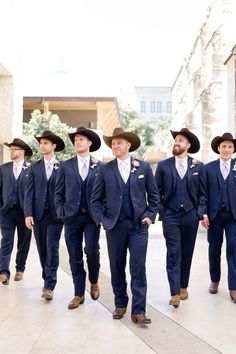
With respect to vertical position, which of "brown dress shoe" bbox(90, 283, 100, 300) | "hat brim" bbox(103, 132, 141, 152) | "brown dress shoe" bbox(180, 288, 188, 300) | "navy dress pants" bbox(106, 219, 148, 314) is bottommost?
"brown dress shoe" bbox(180, 288, 188, 300)

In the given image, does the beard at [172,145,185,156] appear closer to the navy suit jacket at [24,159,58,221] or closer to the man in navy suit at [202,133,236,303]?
the man in navy suit at [202,133,236,303]

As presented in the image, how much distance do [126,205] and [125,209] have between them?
0.15 ft

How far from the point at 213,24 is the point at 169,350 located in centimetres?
3553

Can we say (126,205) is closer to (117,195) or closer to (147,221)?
(117,195)

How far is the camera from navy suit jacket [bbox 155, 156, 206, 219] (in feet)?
22.8

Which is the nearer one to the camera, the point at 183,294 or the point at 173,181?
the point at 173,181

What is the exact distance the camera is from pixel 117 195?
20.1 feet

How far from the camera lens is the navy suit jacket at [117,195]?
20.0ft

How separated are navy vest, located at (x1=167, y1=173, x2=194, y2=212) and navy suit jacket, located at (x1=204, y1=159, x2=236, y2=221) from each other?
39 centimetres

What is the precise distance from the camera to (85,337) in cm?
538

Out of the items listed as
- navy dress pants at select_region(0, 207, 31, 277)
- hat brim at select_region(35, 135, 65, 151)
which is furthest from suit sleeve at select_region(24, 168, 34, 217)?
navy dress pants at select_region(0, 207, 31, 277)

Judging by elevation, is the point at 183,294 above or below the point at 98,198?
below

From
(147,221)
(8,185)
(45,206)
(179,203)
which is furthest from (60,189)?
(8,185)

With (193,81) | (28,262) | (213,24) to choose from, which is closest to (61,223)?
(28,262)
